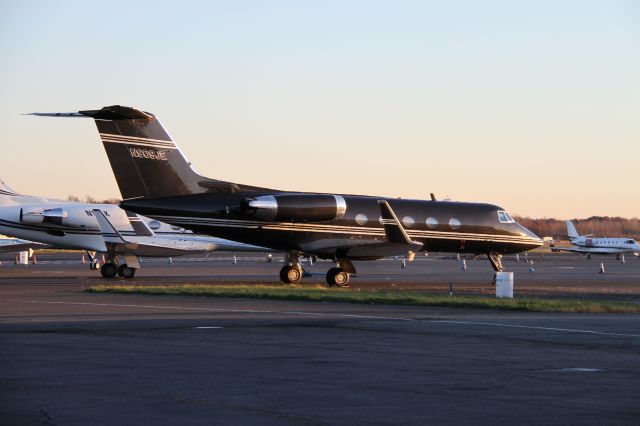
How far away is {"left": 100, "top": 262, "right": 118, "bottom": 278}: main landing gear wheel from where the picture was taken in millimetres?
45906

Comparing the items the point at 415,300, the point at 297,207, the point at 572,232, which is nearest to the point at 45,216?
the point at 297,207

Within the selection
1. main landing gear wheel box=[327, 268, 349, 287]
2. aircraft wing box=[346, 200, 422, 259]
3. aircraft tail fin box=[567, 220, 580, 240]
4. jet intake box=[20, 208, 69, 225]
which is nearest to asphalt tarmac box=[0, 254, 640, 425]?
aircraft wing box=[346, 200, 422, 259]

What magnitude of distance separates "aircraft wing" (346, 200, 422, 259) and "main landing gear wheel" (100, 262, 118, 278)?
12.7 meters

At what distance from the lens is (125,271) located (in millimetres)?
46250

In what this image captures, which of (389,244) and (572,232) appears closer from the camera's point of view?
(389,244)

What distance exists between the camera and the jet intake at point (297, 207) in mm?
36188

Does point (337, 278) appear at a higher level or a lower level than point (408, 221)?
lower

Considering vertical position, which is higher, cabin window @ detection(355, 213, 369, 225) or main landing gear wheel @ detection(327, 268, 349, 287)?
cabin window @ detection(355, 213, 369, 225)

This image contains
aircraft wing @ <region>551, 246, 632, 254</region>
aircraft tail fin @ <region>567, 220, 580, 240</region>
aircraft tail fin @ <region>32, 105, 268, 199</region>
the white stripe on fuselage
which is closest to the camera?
aircraft tail fin @ <region>32, 105, 268, 199</region>

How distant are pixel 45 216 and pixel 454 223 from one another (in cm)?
1816

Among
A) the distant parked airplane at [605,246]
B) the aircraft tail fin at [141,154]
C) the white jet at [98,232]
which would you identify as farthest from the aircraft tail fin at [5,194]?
the distant parked airplane at [605,246]

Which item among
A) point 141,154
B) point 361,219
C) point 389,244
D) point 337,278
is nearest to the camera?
point 141,154

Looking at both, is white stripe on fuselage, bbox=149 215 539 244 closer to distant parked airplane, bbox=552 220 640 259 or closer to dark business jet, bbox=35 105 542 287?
dark business jet, bbox=35 105 542 287

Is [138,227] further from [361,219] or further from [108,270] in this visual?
[361,219]
